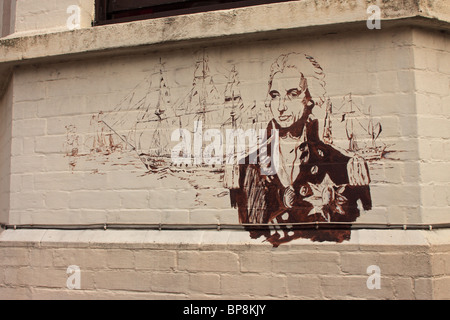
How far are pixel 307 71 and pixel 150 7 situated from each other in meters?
1.71

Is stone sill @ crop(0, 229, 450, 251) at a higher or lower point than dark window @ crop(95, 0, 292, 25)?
lower

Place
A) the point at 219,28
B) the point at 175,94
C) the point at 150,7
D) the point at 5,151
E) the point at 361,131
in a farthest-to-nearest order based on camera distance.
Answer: the point at 5,151
the point at 150,7
the point at 175,94
the point at 219,28
the point at 361,131

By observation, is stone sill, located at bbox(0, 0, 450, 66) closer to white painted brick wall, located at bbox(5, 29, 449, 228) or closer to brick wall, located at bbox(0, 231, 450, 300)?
white painted brick wall, located at bbox(5, 29, 449, 228)

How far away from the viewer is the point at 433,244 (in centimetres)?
354

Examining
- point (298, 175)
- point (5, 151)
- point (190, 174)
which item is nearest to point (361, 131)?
point (298, 175)

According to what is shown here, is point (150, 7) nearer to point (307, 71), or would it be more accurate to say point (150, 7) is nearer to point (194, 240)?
point (307, 71)

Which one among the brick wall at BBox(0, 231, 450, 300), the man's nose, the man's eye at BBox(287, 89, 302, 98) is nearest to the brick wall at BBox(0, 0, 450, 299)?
the brick wall at BBox(0, 231, 450, 300)

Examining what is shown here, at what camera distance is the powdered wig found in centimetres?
396

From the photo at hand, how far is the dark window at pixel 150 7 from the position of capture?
443cm

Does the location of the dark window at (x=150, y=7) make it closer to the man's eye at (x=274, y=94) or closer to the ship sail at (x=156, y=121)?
the ship sail at (x=156, y=121)

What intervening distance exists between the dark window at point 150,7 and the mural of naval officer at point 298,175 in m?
0.82

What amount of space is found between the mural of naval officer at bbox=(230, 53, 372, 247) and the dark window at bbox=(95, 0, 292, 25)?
82 centimetres

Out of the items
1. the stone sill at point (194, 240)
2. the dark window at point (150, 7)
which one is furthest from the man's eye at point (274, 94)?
the stone sill at point (194, 240)

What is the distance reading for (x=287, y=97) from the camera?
4023 mm
